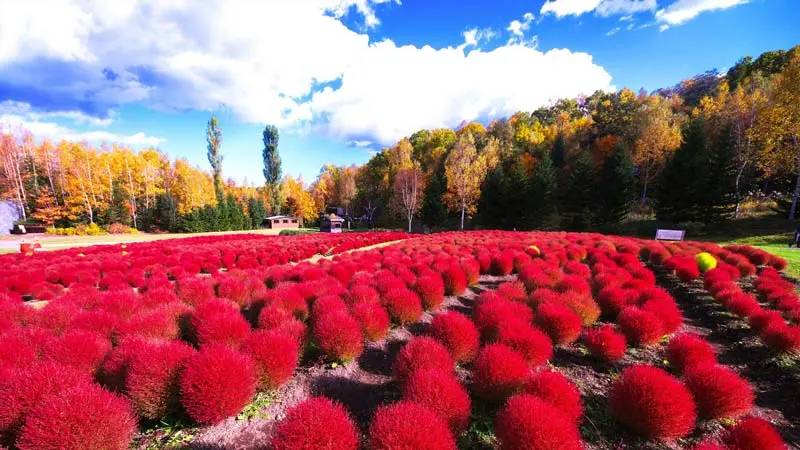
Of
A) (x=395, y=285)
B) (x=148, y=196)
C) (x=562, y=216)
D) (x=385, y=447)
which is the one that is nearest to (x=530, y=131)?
(x=562, y=216)

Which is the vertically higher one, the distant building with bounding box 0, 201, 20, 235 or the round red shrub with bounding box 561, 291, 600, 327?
Answer: the distant building with bounding box 0, 201, 20, 235

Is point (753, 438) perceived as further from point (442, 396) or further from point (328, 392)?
point (328, 392)

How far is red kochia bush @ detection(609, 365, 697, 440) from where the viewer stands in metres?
3.07

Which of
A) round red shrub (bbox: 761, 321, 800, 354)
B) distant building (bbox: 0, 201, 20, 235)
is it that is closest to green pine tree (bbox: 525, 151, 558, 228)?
round red shrub (bbox: 761, 321, 800, 354)

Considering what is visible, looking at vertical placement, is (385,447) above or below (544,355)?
above

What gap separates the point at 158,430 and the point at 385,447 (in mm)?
2471

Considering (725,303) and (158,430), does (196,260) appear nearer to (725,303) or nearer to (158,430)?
(158,430)

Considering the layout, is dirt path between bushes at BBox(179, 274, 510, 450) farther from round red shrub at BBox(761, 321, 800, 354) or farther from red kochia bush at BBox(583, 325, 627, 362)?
round red shrub at BBox(761, 321, 800, 354)

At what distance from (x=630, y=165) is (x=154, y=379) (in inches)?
1569

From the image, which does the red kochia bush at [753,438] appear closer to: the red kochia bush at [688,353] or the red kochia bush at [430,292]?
the red kochia bush at [688,353]

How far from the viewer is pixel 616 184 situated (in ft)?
104

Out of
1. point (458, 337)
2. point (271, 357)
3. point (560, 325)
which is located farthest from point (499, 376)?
point (271, 357)

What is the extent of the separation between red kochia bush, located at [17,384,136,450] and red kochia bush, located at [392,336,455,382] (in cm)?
258

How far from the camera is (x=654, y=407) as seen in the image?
10.2 feet
